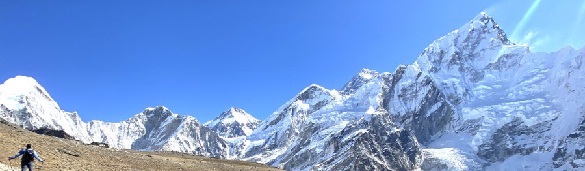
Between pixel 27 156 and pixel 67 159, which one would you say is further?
pixel 67 159

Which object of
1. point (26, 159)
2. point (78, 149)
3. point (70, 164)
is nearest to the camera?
point (26, 159)

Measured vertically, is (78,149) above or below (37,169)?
above

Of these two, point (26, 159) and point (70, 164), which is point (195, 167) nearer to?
point (70, 164)

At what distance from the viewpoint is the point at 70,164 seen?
40750 mm

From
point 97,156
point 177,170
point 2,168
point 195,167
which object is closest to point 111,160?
point 97,156

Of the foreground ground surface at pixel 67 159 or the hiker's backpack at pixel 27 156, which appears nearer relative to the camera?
the hiker's backpack at pixel 27 156

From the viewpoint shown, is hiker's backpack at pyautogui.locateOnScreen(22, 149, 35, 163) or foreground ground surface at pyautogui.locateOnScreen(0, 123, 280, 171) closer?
hiker's backpack at pyautogui.locateOnScreen(22, 149, 35, 163)

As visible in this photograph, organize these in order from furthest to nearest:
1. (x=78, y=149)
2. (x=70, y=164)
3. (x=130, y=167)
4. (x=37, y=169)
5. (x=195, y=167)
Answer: (x=195, y=167) < (x=78, y=149) < (x=130, y=167) < (x=70, y=164) < (x=37, y=169)

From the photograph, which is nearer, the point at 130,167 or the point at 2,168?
the point at 2,168

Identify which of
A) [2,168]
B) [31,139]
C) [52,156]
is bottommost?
[2,168]

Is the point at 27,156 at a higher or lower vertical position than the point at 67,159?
lower

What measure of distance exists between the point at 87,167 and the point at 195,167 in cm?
1901

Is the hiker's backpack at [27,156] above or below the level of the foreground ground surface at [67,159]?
below

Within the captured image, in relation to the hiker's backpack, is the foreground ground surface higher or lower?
higher
